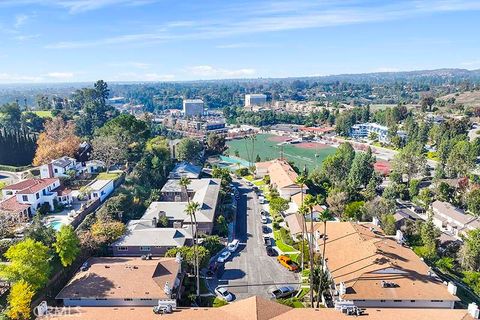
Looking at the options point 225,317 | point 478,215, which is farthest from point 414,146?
point 225,317

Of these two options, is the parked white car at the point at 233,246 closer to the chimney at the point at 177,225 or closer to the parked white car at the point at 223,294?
the chimney at the point at 177,225

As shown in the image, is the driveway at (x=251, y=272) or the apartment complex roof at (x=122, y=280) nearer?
the apartment complex roof at (x=122, y=280)

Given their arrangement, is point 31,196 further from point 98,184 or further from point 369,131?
point 369,131

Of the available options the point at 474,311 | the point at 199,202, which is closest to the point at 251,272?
the point at 199,202

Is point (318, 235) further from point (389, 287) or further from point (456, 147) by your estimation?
point (456, 147)

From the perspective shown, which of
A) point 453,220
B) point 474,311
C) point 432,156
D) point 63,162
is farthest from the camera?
point 432,156

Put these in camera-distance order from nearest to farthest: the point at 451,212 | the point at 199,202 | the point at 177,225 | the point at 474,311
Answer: the point at 474,311 → the point at 177,225 → the point at 199,202 → the point at 451,212

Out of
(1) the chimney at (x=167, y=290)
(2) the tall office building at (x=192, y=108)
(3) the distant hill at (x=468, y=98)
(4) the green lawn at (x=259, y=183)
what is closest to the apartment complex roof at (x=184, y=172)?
(4) the green lawn at (x=259, y=183)
